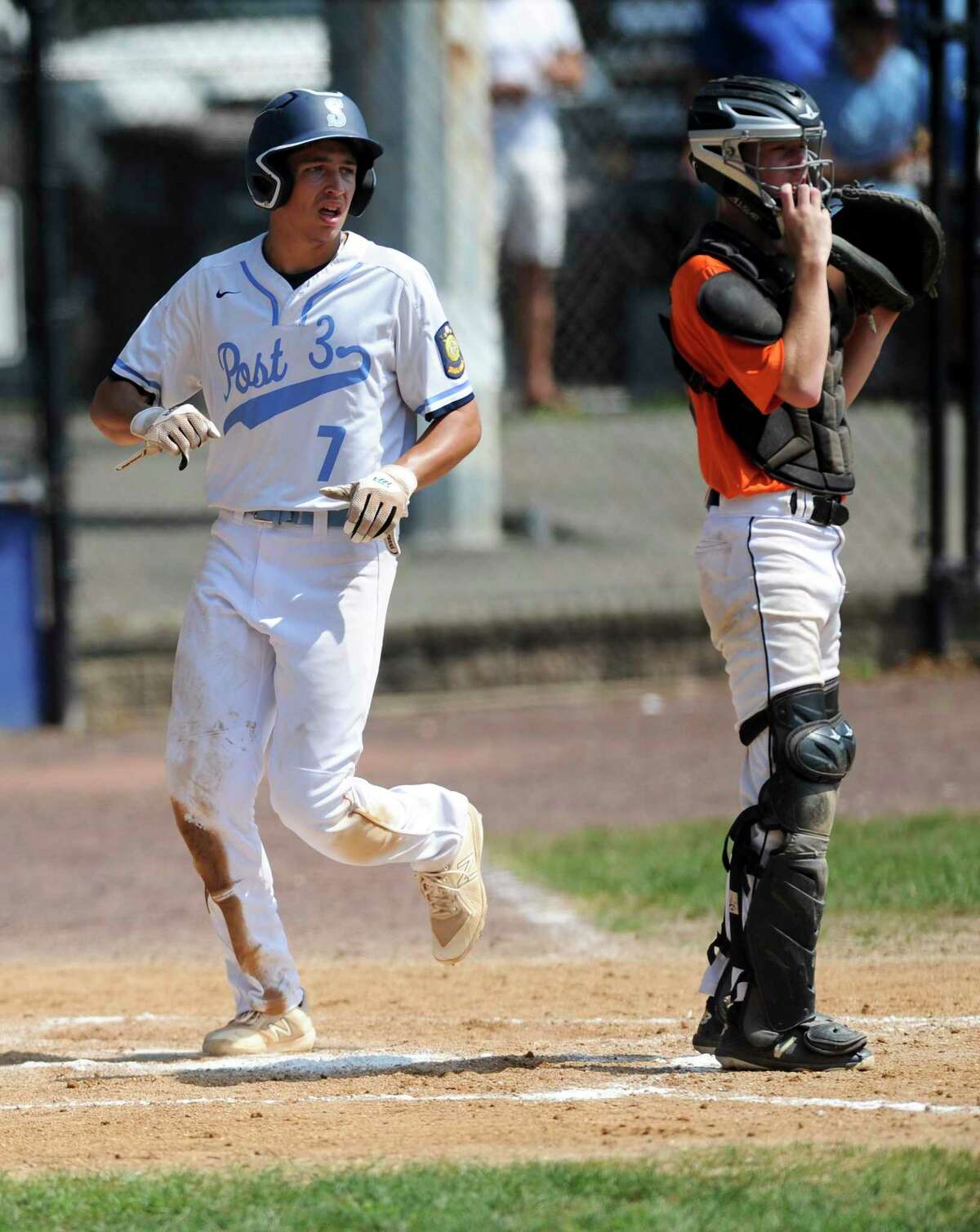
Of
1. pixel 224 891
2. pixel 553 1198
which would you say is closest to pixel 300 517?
pixel 224 891

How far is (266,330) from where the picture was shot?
15.6 feet

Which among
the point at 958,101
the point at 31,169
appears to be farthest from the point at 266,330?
the point at 958,101

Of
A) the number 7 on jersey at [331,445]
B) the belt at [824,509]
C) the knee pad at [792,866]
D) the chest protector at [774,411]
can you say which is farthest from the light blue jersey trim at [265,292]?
the knee pad at [792,866]

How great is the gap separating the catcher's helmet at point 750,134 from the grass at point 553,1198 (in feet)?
6.63

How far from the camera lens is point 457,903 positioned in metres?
5.04

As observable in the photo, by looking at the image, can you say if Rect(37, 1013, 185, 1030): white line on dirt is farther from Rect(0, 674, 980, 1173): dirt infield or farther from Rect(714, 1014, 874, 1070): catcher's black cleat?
Rect(714, 1014, 874, 1070): catcher's black cleat

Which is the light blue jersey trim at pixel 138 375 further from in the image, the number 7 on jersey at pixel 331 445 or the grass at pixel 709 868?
the grass at pixel 709 868

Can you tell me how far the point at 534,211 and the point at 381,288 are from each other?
710 cm

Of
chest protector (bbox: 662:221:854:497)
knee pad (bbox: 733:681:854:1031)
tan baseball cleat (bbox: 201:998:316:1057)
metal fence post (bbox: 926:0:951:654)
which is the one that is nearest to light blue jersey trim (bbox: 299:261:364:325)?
chest protector (bbox: 662:221:854:497)

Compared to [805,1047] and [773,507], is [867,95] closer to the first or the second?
[773,507]

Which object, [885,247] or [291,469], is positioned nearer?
[885,247]

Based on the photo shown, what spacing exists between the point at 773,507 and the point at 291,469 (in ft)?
3.74

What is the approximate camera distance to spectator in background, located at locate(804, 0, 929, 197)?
1059 cm

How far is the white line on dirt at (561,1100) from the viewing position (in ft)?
13.4
